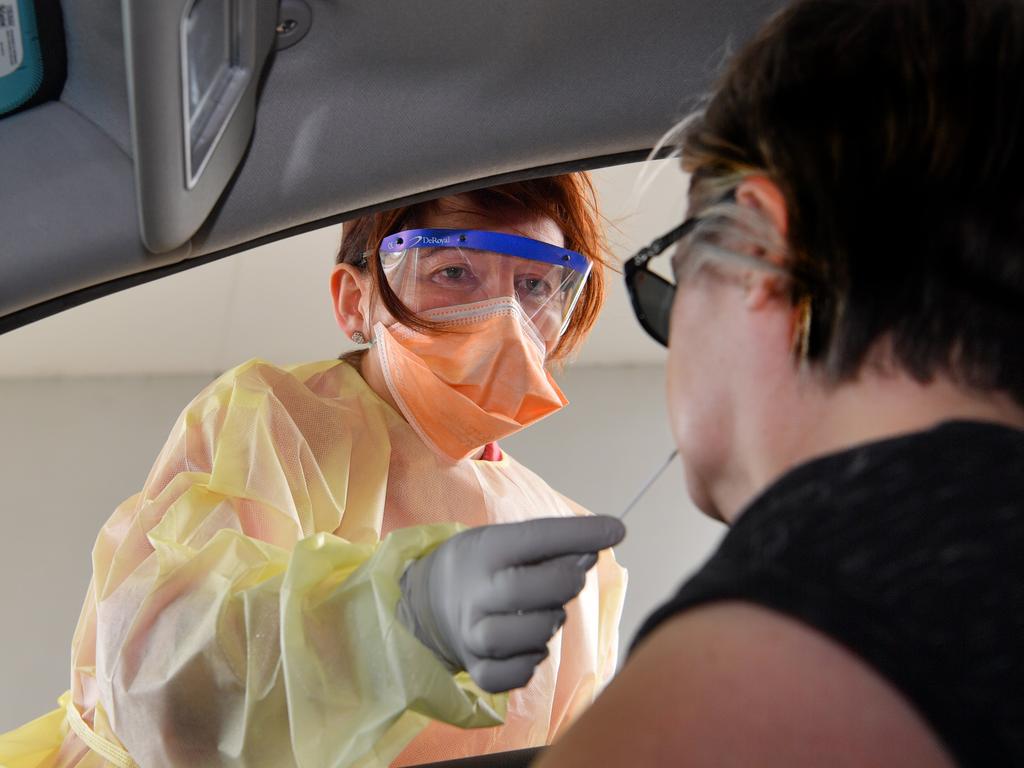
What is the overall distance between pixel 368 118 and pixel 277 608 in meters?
0.47

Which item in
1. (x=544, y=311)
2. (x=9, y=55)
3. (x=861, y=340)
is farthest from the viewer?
(x=544, y=311)

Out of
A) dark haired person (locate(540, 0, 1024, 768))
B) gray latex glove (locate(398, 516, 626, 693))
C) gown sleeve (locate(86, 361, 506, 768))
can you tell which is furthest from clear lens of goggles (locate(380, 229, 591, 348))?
dark haired person (locate(540, 0, 1024, 768))

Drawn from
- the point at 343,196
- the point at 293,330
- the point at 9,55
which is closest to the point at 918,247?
the point at 343,196

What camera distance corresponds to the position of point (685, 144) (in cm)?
74

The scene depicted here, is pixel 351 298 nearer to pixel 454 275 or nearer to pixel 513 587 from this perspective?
pixel 454 275

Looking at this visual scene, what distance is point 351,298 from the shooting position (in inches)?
61.4

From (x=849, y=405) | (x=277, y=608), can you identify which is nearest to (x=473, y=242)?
(x=277, y=608)

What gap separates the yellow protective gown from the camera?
102 cm

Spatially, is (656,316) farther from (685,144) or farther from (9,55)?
(9,55)

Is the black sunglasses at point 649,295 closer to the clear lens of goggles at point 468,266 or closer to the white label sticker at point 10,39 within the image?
the white label sticker at point 10,39

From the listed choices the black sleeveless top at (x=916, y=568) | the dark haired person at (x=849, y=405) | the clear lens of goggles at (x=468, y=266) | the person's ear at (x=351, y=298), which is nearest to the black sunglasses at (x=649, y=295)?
the dark haired person at (x=849, y=405)

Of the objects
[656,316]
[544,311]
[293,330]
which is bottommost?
[293,330]

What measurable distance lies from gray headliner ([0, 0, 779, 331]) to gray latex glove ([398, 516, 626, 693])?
0.35 metres

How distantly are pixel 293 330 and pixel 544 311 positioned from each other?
2.73 m
